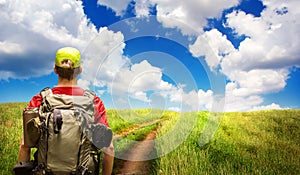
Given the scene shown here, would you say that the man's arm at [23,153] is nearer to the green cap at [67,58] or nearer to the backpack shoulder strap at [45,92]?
the backpack shoulder strap at [45,92]

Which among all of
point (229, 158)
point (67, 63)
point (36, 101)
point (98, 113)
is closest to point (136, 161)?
point (229, 158)

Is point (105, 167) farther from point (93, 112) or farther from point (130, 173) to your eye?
point (130, 173)

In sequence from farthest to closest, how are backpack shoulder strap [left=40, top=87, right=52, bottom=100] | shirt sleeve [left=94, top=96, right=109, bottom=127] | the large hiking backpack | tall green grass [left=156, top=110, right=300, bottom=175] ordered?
tall green grass [left=156, top=110, right=300, bottom=175], shirt sleeve [left=94, top=96, right=109, bottom=127], backpack shoulder strap [left=40, top=87, right=52, bottom=100], the large hiking backpack

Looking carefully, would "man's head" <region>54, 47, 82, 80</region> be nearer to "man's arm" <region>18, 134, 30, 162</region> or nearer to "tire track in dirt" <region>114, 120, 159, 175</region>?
"man's arm" <region>18, 134, 30, 162</region>

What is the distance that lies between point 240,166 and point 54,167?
15.4ft

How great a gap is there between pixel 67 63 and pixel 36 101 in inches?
29.5

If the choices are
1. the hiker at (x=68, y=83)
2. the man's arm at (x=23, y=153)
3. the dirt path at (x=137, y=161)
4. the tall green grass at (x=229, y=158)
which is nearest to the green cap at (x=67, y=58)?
the hiker at (x=68, y=83)

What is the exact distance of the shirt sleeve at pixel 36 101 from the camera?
4.27m

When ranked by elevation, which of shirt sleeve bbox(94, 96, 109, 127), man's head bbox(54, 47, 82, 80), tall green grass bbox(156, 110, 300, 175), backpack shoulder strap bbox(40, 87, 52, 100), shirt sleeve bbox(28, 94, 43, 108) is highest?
man's head bbox(54, 47, 82, 80)

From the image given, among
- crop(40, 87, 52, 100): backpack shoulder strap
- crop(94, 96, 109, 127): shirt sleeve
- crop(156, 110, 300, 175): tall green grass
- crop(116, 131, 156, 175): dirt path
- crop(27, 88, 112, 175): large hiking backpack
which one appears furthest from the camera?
crop(116, 131, 156, 175): dirt path

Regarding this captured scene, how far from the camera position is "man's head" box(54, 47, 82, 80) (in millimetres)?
4152

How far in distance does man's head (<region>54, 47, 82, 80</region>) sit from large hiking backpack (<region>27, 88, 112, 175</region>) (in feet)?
1.19

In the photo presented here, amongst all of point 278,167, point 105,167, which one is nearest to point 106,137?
point 105,167

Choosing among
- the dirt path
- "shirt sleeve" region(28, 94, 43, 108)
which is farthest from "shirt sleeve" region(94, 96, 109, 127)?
the dirt path
